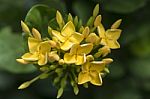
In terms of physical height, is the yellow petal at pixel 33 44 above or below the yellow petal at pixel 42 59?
above

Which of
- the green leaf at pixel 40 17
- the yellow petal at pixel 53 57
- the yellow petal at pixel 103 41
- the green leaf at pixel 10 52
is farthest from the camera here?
the green leaf at pixel 10 52

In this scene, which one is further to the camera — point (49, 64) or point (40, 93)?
point (40, 93)

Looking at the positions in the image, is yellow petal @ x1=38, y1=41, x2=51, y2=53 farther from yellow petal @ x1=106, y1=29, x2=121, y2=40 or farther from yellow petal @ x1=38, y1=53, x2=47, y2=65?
yellow petal @ x1=106, y1=29, x2=121, y2=40

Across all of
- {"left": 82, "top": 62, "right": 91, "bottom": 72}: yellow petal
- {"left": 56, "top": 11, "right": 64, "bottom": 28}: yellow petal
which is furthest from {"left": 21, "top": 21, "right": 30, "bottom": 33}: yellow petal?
{"left": 82, "top": 62, "right": 91, "bottom": 72}: yellow petal

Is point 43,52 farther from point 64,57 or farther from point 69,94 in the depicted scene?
point 69,94

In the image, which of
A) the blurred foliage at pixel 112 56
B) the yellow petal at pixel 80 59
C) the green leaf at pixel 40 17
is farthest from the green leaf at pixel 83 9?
the yellow petal at pixel 80 59

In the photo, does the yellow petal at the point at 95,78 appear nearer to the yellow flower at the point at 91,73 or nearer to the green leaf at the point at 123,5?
the yellow flower at the point at 91,73

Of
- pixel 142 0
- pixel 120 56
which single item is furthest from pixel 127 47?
pixel 142 0
